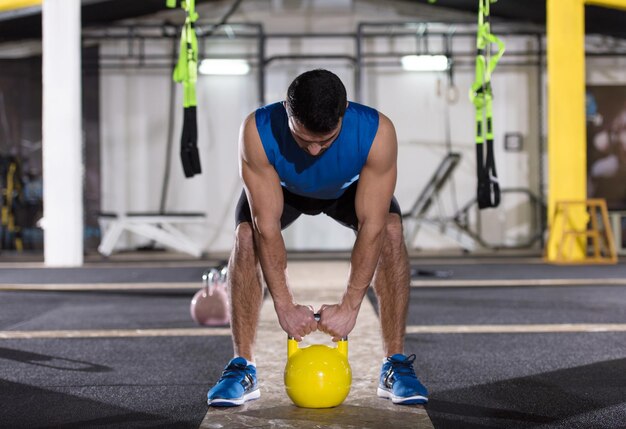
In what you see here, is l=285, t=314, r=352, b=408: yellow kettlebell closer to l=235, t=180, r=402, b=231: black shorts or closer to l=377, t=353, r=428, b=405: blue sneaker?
l=377, t=353, r=428, b=405: blue sneaker

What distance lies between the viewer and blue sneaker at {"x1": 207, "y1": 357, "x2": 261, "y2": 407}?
213cm

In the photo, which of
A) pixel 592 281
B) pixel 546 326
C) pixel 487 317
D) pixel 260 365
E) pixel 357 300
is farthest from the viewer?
pixel 592 281

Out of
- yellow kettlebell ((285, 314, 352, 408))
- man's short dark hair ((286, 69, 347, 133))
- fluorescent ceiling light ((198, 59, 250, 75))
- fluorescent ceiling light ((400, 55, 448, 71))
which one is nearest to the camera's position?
man's short dark hair ((286, 69, 347, 133))

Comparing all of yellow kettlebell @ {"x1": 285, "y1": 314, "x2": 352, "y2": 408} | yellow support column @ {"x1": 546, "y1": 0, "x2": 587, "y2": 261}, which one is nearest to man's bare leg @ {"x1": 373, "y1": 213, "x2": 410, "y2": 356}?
yellow kettlebell @ {"x1": 285, "y1": 314, "x2": 352, "y2": 408}

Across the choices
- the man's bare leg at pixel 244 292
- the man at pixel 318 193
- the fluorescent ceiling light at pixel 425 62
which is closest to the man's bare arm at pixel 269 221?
the man at pixel 318 193

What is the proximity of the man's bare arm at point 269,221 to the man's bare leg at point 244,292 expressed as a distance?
17 centimetres

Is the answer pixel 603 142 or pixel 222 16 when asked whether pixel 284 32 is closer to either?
pixel 222 16

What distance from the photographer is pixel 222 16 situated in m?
10.5

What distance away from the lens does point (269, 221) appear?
84.4 inches

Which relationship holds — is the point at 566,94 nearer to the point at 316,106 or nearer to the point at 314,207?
the point at 314,207

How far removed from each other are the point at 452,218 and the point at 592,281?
13.1 ft

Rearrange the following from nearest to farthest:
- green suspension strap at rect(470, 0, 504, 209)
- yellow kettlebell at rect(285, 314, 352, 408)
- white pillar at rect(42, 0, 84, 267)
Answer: yellow kettlebell at rect(285, 314, 352, 408) < green suspension strap at rect(470, 0, 504, 209) < white pillar at rect(42, 0, 84, 267)

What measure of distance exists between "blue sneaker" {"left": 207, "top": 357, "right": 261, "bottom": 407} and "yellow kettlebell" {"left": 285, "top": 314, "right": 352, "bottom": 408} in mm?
154

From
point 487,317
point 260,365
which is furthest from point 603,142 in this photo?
point 260,365
